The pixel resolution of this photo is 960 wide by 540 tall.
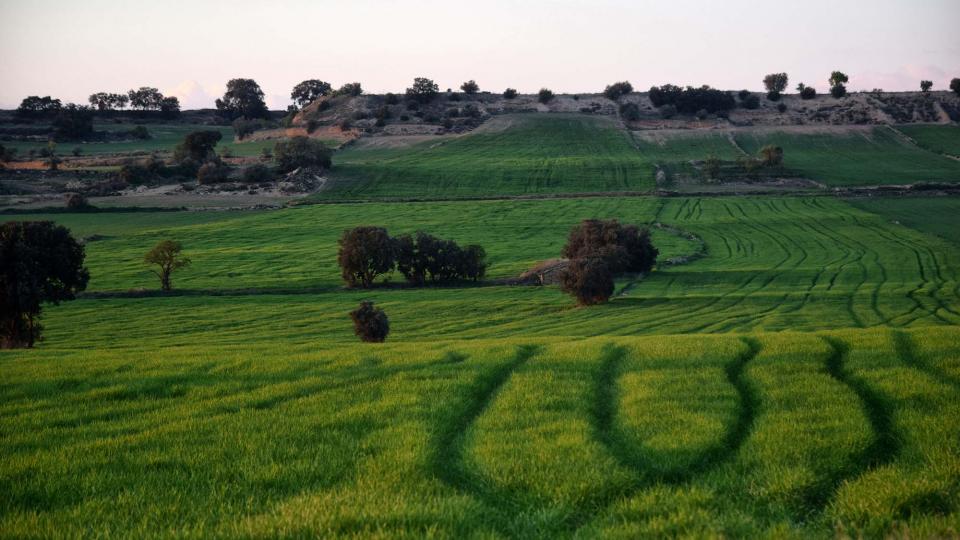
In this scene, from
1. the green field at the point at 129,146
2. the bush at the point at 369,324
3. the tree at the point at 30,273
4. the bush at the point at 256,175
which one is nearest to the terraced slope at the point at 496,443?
the tree at the point at 30,273

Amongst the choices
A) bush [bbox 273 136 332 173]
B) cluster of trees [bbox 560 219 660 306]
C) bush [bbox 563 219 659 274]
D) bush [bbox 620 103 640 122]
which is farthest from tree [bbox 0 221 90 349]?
bush [bbox 620 103 640 122]

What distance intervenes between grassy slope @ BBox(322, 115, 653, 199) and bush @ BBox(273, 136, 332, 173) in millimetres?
3985

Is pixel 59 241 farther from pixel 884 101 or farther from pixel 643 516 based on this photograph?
pixel 884 101

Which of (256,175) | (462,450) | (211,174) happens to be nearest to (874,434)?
(462,450)

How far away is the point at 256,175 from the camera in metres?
137

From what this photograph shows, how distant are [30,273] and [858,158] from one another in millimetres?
152522

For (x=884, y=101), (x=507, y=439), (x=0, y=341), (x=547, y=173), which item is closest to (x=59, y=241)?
(x=0, y=341)

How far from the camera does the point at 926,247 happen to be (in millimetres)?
83688

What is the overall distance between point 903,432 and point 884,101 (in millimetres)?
212041

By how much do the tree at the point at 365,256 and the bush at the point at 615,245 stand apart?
1766cm

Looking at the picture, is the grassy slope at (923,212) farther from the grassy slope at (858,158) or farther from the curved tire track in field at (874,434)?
the curved tire track in field at (874,434)

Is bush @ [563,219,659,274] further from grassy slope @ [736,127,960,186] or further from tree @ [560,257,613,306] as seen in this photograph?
grassy slope @ [736,127,960,186]

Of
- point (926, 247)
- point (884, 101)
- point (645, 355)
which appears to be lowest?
point (926, 247)

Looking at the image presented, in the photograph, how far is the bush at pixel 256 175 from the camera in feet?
449
